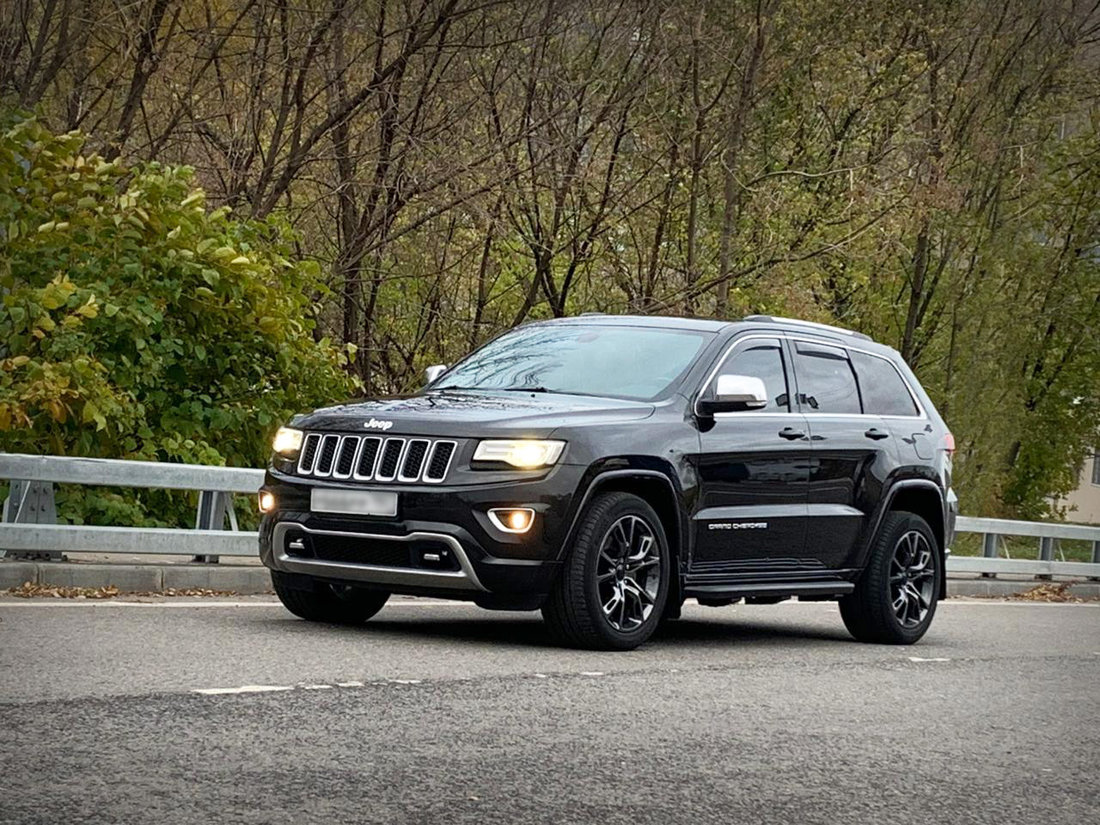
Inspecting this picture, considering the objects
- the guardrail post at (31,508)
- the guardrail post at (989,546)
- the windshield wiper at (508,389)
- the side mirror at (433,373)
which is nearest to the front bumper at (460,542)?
the windshield wiper at (508,389)

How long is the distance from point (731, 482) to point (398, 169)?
10007 mm

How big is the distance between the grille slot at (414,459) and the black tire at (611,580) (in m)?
0.84

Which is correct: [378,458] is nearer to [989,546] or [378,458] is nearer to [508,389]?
[508,389]

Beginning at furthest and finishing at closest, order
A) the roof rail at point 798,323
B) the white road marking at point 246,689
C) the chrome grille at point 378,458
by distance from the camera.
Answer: the roof rail at point 798,323
the chrome grille at point 378,458
the white road marking at point 246,689

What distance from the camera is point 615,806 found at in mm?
5719

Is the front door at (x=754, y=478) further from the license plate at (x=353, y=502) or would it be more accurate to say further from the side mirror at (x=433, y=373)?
the license plate at (x=353, y=502)

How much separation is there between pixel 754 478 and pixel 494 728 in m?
3.99

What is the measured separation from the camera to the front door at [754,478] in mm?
10398

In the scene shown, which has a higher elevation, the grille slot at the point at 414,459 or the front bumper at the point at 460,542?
the grille slot at the point at 414,459

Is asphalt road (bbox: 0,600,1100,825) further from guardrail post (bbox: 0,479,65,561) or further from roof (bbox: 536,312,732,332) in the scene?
roof (bbox: 536,312,732,332)

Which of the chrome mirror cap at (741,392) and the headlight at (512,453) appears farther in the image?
the chrome mirror cap at (741,392)

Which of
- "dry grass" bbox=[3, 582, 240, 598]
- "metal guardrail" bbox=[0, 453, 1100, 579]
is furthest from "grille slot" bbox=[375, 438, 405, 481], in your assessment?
"metal guardrail" bbox=[0, 453, 1100, 579]

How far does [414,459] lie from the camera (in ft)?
31.2

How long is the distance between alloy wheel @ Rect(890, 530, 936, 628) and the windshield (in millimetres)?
2124
